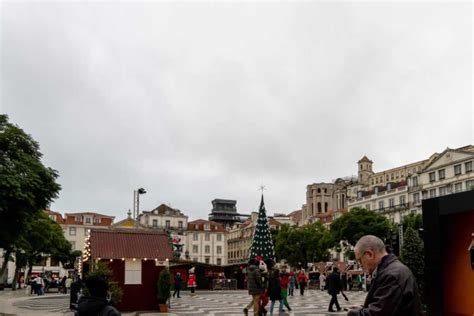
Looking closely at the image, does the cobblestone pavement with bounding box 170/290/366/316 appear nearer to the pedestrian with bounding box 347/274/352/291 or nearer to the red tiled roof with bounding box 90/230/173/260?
the red tiled roof with bounding box 90/230/173/260

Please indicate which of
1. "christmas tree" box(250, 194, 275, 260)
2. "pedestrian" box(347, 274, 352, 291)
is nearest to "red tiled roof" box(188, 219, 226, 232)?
"pedestrian" box(347, 274, 352, 291)

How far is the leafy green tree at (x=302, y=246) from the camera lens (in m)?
73.4

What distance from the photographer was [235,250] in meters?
119

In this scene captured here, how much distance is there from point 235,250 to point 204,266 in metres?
73.0

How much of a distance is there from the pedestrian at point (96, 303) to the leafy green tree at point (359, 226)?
192 ft

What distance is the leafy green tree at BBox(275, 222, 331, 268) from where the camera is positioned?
7338 centimetres

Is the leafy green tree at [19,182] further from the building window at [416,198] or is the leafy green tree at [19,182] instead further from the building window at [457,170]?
the building window at [416,198]

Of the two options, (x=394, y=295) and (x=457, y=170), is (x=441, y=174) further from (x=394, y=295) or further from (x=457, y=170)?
(x=394, y=295)

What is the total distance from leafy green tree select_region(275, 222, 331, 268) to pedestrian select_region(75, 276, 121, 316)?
6882 cm

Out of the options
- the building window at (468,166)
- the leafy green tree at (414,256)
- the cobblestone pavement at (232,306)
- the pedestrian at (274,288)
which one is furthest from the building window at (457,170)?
the pedestrian at (274,288)

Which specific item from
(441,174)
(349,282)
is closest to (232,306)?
(349,282)

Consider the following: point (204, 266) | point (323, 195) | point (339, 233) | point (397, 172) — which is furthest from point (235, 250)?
point (204, 266)

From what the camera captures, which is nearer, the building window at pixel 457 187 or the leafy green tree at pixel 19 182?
the leafy green tree at pixel 19 182

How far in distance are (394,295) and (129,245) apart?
1657 centimetres
